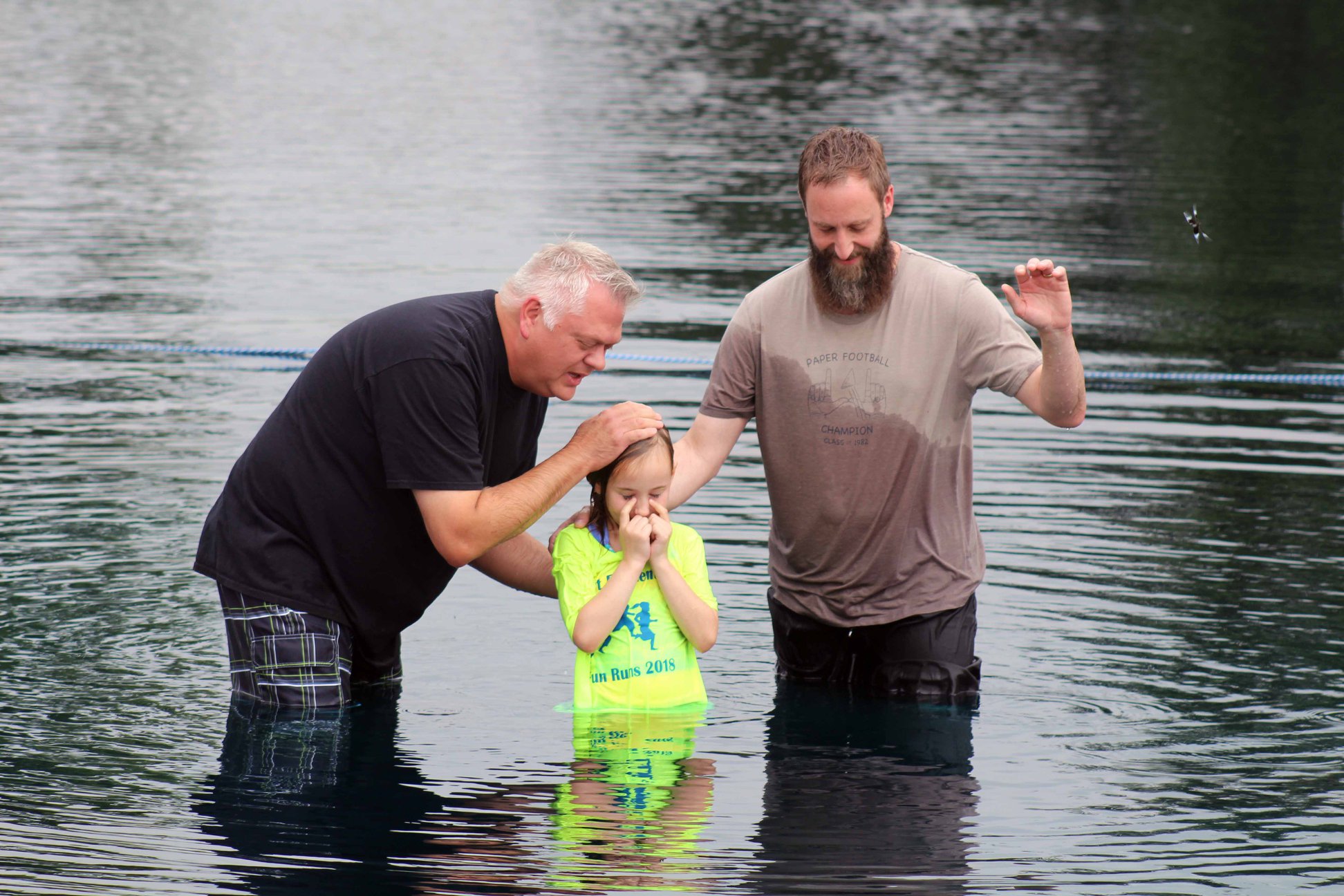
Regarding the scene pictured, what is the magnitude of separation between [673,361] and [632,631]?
6185 millimetres

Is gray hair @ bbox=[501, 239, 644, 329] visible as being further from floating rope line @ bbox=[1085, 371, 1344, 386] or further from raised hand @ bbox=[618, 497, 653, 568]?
floating rope line @ bbox=[1085, 371, 1344, 386]

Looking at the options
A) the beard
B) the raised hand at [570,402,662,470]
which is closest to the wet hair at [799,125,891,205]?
the beard

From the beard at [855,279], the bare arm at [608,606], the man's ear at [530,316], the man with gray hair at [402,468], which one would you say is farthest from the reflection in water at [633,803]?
the beard at [855,279]

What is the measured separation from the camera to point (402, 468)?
499 cm

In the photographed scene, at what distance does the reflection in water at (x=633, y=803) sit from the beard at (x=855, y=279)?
4.55ft

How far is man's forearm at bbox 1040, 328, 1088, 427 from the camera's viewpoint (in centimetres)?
518

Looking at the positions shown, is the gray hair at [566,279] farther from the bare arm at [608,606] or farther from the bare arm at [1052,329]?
the bare arm at [1052,329]

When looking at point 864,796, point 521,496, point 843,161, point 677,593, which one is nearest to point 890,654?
point 864,796

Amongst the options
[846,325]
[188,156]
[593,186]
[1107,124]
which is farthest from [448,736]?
[1107,124]

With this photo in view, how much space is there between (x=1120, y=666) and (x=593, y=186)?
13.6m

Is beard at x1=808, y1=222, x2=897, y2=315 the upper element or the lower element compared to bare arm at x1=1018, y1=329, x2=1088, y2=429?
upper

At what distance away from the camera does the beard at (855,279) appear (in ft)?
17.8

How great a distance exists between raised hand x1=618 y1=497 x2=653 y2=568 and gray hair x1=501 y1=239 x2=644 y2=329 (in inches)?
24.8

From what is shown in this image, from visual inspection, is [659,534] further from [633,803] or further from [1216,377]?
[1216,377]
